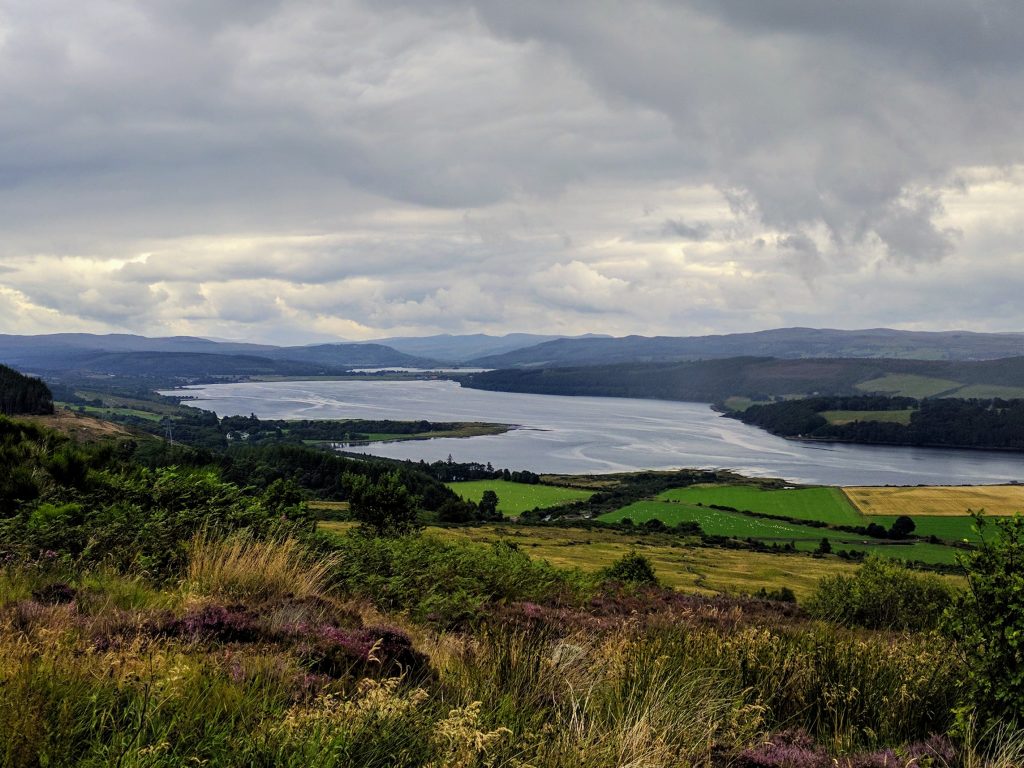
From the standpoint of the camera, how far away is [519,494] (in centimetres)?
11125

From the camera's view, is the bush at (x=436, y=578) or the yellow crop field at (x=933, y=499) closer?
the bush at (x=436, y=578)

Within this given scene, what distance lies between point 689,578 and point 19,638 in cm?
4844

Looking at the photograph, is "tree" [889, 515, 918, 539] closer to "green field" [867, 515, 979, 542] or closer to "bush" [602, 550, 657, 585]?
"green field" [867, 515, 979, 542]

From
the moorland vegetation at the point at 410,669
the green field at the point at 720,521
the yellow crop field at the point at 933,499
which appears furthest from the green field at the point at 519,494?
the moorland vegetation at the point at 410,669

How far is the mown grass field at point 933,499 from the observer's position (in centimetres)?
9656

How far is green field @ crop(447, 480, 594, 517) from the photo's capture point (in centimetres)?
10412

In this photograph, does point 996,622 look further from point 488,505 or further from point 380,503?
point 488,505

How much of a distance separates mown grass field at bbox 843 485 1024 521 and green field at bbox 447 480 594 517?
4165cm

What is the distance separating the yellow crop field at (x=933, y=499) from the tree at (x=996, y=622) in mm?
102273

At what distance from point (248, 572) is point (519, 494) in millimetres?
105393

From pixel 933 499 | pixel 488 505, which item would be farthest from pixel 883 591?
pixel 933 499

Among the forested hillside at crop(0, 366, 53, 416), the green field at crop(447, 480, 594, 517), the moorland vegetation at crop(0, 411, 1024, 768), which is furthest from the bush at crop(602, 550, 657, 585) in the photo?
the forested hillside at crop(0, 366, 53, 416)

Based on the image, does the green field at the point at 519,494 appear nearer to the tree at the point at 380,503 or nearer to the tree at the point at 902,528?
the tree at the point at 902,528

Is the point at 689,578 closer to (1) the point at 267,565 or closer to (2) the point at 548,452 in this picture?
(1) the point at 267,565
